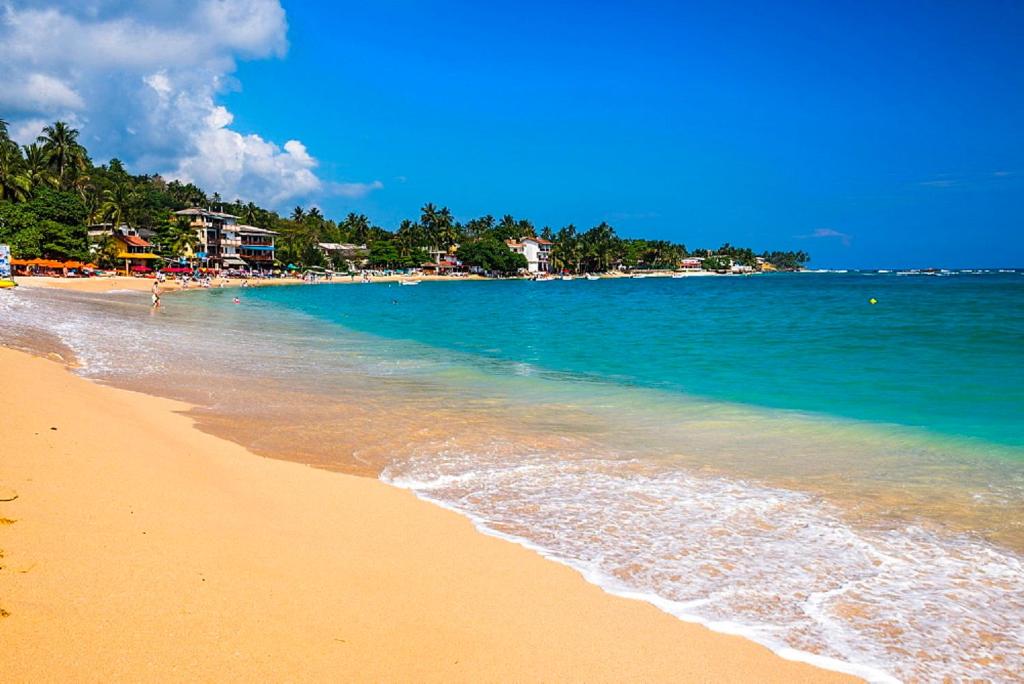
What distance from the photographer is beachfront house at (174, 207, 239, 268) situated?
10025cm

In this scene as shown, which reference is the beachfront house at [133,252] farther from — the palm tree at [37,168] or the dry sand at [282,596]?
the dry sand at [282,596]

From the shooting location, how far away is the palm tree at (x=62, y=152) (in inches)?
3068

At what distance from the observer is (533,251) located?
164m

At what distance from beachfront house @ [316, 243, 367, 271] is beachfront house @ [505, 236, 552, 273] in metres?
38.4

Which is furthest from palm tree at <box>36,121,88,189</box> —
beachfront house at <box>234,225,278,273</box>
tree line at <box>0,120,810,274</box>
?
beachfront house at <box>234,225,278,273</box>

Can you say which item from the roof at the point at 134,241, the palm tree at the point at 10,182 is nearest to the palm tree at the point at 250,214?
the roof at the point at 134,241

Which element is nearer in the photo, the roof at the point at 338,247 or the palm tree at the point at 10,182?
the palm tree at the point at 10,182

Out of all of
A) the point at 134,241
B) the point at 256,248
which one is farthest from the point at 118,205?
the point at 256,248

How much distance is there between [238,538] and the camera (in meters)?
5.04

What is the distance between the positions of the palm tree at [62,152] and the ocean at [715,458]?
70004 millimetres

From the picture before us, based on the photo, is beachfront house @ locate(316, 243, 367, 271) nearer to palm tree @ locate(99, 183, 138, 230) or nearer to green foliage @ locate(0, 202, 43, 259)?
palm tree @ locate(99, 183, 138, 230)

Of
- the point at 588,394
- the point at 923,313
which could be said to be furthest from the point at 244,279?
the point at 588,394

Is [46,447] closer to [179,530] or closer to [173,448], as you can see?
[173,448]

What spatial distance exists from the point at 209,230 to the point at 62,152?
995 inches
